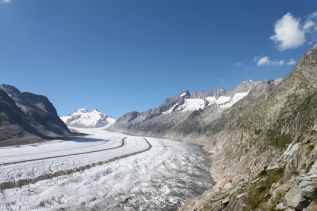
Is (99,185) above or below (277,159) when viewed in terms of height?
below

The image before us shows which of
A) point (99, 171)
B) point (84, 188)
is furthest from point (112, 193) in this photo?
point (99, 171)

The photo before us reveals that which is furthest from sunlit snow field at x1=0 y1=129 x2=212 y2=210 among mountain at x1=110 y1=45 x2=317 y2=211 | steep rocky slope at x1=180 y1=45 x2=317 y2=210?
steep rocky slope at x1=180 y1=45 x2=317 y2=210

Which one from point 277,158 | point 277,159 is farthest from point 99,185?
point 277,159

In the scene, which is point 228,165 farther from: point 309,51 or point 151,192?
point 309,51

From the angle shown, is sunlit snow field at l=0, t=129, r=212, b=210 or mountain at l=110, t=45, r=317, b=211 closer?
mountain at l=110, t=45, r=317, b=211

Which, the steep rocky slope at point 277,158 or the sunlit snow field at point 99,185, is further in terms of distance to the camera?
the sunlit snow field at point 99,185

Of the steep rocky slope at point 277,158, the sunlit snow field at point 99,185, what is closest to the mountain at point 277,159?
the steep rocky slope at point 277,158

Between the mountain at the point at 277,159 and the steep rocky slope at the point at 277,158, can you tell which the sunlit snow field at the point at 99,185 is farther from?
the steep rocky slope at the point at 277,158

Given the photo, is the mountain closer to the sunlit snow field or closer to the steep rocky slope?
the steep rocky slope

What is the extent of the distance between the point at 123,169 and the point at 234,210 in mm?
61283

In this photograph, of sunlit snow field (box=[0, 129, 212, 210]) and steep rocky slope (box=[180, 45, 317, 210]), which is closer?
steep rocky slope (box=[180, 45, 317, 210])

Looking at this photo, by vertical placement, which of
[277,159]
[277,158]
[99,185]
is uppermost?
[277,158]

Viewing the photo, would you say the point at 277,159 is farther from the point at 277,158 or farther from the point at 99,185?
the point at 99,185

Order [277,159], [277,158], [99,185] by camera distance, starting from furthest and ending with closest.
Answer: [99,185] → [277,158] → [277,159]
